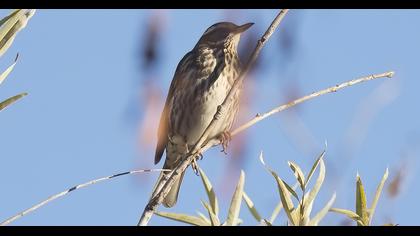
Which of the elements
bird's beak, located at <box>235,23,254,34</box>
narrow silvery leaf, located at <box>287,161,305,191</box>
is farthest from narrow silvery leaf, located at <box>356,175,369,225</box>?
bird's beak, located at <box>235,23,254,34</box>

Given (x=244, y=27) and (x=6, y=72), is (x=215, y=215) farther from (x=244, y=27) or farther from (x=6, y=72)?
(x=244, y=27)

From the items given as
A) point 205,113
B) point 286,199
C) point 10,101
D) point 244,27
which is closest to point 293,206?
point 286,199

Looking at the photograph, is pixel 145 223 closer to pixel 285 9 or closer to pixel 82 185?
pixel 82 185

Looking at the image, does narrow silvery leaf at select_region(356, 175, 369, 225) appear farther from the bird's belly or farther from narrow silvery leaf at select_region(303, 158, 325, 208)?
the bird's belly

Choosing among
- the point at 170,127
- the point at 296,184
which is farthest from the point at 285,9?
the point at 170,127

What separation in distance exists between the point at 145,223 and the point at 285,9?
765 millimetres

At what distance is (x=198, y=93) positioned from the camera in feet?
19.1

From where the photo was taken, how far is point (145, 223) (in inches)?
79.0

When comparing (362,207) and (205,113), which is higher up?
(205,113)

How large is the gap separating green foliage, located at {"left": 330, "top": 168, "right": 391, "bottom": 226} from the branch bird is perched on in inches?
125

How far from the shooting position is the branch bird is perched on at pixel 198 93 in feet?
18.8

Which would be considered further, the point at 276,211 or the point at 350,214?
the point at 276,211

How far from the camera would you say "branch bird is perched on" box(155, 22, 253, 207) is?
18.8ft

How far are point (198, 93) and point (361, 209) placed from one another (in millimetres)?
3551
